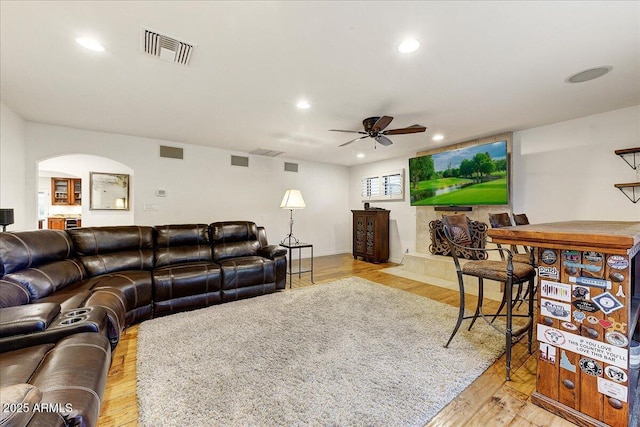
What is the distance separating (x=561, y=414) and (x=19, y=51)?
4460mm

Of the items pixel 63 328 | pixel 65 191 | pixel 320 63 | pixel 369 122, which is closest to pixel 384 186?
pixel 369 122

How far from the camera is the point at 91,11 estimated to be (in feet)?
5.29

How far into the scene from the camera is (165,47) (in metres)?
1.97

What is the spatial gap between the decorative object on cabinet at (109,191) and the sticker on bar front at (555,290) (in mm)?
7433

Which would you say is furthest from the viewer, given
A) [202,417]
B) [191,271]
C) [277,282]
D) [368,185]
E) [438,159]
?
[368,185]

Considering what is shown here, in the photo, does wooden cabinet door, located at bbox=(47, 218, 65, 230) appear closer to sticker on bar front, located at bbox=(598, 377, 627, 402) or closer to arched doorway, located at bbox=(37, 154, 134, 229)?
arched doorway, located at bbox=(37, 154, 134, 229)

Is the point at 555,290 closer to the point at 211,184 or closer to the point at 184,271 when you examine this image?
the point at 184,271

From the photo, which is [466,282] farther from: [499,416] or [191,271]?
[191,271]

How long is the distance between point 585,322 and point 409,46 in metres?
2.06

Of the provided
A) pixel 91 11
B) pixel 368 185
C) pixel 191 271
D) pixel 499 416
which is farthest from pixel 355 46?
pixel 368 185

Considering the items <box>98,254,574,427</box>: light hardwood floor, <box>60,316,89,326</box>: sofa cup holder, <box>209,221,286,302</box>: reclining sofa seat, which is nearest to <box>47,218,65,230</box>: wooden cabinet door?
<box>209,221,286,302</box>: reclining sofa seat

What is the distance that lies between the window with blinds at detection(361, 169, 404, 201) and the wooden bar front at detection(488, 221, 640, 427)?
179 inches

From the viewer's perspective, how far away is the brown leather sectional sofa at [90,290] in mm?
971

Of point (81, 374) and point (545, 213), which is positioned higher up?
point (545, 213)
